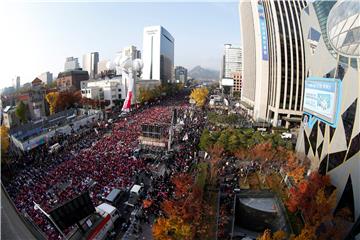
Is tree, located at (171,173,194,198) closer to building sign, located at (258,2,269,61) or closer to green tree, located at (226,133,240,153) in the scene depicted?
green tree, located at (226,133,240,153)

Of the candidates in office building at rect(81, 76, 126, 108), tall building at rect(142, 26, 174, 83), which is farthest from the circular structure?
tall building at rect(142, 26, 174, 83)

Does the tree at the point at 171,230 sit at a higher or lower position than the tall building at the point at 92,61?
lower

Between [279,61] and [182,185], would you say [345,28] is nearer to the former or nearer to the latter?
[182,185]

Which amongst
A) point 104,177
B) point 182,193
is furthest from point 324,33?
point 104,177

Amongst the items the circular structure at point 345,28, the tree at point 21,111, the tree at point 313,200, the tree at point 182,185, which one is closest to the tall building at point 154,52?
the tree at point 21,111

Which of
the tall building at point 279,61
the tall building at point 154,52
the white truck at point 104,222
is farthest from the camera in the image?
the tall building at point 154,52

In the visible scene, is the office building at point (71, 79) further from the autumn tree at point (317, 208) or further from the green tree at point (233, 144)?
the autumn tree at point (317, 208)

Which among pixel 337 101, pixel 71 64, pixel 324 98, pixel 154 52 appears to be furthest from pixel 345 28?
pixel 71 64
